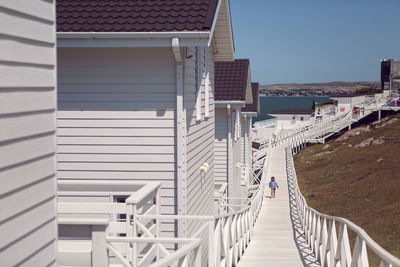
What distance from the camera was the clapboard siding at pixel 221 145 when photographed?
19.9 m

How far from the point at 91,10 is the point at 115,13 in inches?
18.4

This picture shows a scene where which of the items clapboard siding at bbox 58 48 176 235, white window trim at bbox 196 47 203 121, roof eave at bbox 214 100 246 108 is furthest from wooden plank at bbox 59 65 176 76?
roof eave at bbox 214 100 246 108

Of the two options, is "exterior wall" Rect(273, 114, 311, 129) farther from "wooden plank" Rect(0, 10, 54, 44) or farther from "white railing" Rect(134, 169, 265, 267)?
"wooden plank" Rect(0, 10, 54, 44)

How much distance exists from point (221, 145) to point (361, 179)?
62.8 ft

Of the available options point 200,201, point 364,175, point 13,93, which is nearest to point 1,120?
point 13,93

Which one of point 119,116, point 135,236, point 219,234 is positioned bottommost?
point 219,234

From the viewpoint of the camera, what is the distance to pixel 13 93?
3822mm

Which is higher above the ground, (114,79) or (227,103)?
(114,79)

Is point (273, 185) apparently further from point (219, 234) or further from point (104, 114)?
point (219, 234)

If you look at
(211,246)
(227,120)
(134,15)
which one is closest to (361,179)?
(227,120)

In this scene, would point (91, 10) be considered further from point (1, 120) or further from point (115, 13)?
point (1, 120)

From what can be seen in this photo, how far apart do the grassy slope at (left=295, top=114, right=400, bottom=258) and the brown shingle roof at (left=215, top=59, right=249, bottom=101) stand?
771 centimetres

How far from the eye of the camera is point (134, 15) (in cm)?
932

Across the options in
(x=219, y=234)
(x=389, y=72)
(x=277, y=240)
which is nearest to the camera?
(x=219, y=234)
